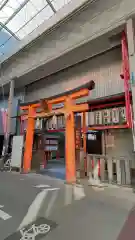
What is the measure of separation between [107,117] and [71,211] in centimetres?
364

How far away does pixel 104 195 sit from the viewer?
3.05 m

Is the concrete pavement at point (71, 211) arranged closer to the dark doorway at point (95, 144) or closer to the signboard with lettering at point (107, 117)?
the signboard with lettering at point (107, 117)

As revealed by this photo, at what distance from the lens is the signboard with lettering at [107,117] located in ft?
16.4

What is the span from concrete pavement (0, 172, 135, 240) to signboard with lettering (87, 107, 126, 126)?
2431 millimetres

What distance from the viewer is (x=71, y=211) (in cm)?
229

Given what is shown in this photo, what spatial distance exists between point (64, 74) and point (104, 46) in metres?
2.73

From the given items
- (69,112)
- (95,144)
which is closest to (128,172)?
(69,112)

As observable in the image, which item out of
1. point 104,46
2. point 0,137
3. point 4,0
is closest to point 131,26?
A: point 104,46

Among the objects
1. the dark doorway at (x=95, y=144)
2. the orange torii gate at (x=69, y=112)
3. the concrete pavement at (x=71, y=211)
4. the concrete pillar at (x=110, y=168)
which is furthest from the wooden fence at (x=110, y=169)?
the dark doorway at (x=95, y=144)

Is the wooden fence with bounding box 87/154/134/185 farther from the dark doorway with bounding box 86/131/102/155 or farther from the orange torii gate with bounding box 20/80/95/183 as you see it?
the dark doorway with bounding box 86/131/102/155

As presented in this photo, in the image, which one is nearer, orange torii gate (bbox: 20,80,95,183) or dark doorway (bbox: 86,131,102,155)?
orange torii gate (bbox: 20,80,95,183)

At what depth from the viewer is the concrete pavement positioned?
5.70ft

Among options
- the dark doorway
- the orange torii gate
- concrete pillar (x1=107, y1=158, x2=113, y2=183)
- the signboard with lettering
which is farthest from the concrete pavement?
the dark doorway

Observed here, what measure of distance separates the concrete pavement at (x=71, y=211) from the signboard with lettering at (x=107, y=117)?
243 centimetres
